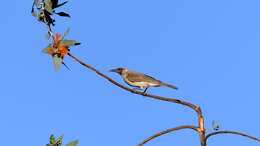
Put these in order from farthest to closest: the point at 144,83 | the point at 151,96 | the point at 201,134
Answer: the point at 144,83
the point at 151,96
the point at 201,134

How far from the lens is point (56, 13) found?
5.31 metres

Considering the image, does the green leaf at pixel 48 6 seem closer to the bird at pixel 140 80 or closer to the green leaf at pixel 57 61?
the green leaf at pixel 57 61

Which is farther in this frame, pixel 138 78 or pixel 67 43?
pixel 138 78

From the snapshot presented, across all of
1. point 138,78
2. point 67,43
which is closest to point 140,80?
point 138,78

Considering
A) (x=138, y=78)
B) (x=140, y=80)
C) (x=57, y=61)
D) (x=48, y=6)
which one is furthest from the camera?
(x=138, y=78)

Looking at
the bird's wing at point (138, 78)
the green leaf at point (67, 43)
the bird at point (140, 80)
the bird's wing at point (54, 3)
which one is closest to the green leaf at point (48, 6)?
the bird's wing at point (54, 3)

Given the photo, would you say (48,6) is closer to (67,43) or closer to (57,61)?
(67,43)

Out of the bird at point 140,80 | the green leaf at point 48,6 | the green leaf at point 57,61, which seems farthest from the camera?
the bird at point 140,80

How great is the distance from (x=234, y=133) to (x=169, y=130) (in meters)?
0.72

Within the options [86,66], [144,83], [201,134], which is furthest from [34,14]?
[144,83]

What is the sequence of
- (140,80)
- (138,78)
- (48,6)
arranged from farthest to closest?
1. (138,78)
2. (140,80)
3. (48,6)

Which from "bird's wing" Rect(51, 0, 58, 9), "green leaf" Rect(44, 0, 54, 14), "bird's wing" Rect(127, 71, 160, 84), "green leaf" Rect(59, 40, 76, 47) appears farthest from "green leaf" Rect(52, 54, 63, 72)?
"bird's wing" Rect(127, 71, 160, 84)

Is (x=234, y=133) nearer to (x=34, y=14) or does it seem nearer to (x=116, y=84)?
(x=116, y=84)

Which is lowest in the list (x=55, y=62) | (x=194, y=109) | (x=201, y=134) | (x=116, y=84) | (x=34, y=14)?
(x=201, y=134)
